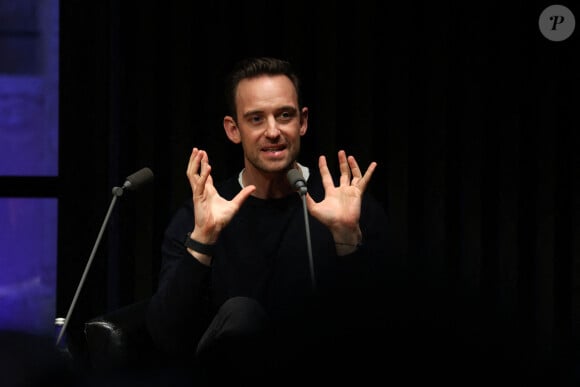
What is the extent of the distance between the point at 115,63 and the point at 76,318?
35.6 inches

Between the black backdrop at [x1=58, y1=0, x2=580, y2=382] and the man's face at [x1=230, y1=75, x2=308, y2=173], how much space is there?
2.10 feet

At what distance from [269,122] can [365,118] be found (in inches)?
31.5

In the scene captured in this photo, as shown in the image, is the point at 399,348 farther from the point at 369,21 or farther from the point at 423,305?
the point at 369,21

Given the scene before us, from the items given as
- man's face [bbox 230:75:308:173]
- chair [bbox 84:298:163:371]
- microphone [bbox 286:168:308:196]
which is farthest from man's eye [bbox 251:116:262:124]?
chair [bbox 84:298:163:371]

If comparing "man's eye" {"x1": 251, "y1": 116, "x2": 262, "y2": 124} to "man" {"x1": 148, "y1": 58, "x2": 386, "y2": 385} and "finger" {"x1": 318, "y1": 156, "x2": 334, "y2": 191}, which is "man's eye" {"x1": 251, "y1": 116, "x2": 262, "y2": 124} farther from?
"finger" {"x1": 318, "y1": 156, "x2": 334, "y2": 191}

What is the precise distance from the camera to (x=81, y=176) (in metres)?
2.83

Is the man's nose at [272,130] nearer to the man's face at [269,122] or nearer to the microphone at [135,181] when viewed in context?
the man's face at [269,122]

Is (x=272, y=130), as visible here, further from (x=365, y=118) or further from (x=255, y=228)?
(x=365, y=118)

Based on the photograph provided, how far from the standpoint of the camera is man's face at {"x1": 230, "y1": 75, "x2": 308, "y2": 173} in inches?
82.7

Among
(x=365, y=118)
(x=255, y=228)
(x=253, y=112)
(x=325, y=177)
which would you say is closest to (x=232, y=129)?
(x=253, y=112)

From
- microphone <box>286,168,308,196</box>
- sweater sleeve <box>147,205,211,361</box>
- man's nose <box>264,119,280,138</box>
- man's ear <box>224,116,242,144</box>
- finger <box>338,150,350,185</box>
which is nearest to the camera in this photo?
microphone <box>286,168,308,196</box>

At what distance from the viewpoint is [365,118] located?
9.36 ft

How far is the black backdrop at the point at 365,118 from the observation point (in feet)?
9.26

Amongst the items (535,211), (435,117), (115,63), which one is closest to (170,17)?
(115,63)
